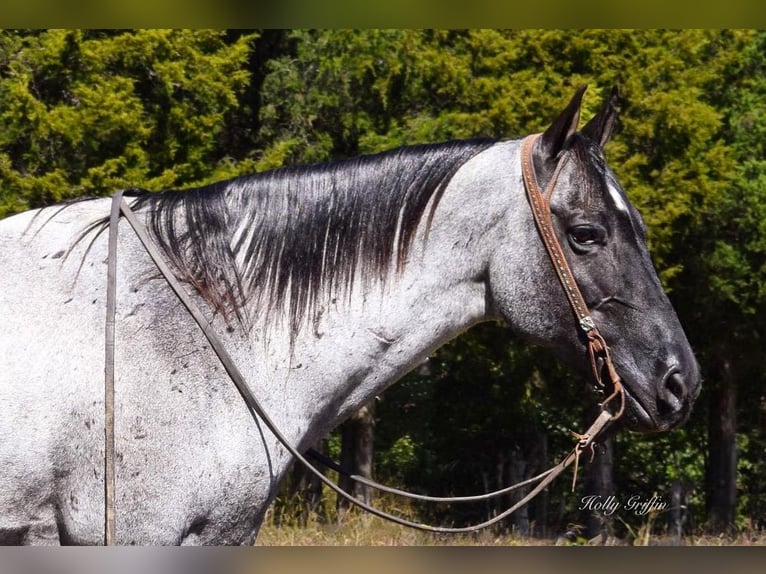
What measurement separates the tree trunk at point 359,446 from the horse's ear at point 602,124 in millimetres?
6757

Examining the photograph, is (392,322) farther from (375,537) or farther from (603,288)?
(375,537)

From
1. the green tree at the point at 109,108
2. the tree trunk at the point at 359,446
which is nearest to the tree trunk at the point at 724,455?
the tree trunk at the point at 359,446

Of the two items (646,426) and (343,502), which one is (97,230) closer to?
(646,426)

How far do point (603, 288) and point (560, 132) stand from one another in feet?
1.46

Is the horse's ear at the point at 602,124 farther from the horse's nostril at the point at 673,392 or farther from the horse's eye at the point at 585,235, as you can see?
the horse's nostril at the point at 673,392

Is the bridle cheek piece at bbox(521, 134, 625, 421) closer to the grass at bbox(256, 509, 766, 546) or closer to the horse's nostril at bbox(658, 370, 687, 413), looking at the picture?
the horse's nostril at bbox(658, 370, 687, 413)

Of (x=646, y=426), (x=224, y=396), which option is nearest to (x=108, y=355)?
(x=224, y=396)

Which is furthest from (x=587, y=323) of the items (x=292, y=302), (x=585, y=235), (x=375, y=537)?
(x=375, y=537)

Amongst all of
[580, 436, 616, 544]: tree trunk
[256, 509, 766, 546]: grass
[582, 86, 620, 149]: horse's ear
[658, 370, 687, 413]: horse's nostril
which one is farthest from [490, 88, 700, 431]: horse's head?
[580, 436, 616, 544]: tree trunk

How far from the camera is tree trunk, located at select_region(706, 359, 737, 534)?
1072cm

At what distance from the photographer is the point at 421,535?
7.76 m

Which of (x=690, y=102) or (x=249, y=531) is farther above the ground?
(x=690, y=102)

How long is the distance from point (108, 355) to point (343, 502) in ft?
22.1

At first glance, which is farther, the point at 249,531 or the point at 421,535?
the point at 421,535
